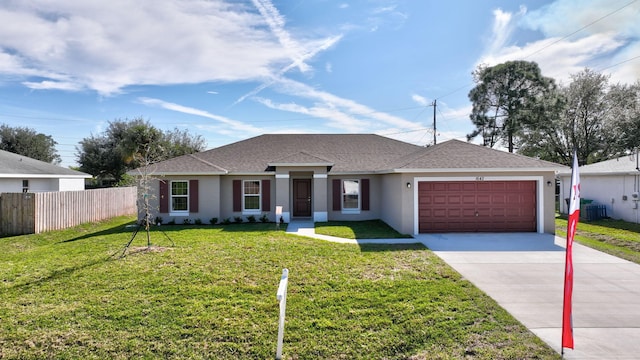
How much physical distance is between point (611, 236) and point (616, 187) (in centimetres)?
646

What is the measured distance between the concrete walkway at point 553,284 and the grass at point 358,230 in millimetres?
832

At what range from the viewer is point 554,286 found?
6.56 metres

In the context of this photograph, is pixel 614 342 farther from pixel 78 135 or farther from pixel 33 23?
pixel 78 135

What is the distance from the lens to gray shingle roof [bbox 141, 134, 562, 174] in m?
12.2

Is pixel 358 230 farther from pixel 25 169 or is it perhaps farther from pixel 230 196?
pixel 25 169

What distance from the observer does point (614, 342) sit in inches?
174

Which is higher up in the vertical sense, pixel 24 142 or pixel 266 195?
pixel 24 142

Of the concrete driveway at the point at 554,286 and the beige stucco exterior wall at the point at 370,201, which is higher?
the beige stucco exterior wall at the point at 370,201

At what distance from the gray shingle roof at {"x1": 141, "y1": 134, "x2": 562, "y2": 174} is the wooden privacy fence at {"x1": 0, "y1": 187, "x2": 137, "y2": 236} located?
166 inches

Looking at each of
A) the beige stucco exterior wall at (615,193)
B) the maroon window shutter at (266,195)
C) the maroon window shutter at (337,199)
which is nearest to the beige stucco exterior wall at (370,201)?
the maroon window shutter at (337,199)

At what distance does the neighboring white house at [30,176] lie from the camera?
55.2 feet

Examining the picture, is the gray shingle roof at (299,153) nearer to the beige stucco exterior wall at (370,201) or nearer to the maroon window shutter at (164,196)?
the beige stucco exterior wall at (370,201)

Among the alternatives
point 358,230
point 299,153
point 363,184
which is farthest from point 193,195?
point 363,184

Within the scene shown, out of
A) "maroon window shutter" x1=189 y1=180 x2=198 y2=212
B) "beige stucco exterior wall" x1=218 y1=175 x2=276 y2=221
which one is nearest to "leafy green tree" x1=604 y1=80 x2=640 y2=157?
"beige stucco exterior wall" x1=218 y1=175 x2=276 y2=221
